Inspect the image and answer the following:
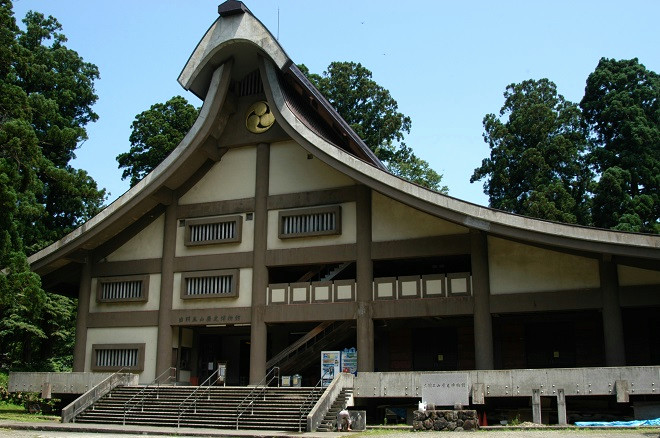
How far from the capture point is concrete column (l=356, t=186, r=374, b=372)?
2508 cm

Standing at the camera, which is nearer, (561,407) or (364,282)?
(561,407)

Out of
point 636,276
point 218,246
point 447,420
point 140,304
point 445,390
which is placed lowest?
point 447,420

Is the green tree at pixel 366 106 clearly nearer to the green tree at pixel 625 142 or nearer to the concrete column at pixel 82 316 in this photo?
the green tree at pixel 625 142

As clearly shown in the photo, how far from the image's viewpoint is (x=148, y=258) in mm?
29344

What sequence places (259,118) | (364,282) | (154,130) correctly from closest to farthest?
(364,282) < (259,118) < (154,130)

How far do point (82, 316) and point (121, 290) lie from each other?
1927mm

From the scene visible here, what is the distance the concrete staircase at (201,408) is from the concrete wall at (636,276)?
33.3 ft

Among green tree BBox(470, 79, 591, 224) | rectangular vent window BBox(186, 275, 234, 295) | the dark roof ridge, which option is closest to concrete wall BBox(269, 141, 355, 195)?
rectangular vent window BBox(186, 275, 234, 295)

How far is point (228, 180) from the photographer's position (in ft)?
95.2

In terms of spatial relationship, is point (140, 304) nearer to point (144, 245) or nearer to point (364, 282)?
point (144, 245)

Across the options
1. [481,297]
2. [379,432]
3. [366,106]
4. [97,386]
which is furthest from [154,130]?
[379,432]

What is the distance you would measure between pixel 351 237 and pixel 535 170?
22.0m

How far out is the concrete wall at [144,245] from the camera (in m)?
29.5

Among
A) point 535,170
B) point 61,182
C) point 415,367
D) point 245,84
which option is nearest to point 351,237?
point 415,367
